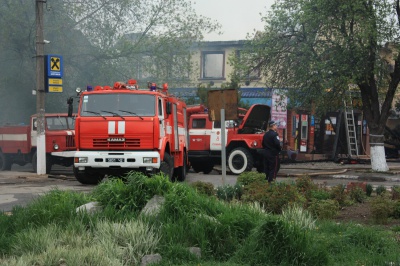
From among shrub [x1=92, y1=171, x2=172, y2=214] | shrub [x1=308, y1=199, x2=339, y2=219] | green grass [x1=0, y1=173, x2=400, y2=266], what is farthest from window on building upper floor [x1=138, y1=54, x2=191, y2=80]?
shrub [x1=92, y1=171, x2=172, y2=214]

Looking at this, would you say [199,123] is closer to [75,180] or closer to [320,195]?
[75,180]

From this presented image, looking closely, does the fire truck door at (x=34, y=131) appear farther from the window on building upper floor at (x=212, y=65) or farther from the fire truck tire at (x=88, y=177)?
the window on building upper floor at (x=212, y=65)

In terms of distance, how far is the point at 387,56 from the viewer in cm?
2330

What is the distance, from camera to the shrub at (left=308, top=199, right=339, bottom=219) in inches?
380

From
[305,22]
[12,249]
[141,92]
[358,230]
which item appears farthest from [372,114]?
[12,249]

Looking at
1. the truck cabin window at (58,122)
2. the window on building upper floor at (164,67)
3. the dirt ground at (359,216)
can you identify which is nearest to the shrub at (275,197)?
the dirt ground at (359,216)

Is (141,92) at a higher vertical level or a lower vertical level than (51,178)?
higher

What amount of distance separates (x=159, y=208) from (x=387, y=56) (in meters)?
17.6

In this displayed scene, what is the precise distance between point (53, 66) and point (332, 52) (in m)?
9.81

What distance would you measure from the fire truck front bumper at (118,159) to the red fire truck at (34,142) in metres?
6.19

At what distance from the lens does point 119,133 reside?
50.6ft

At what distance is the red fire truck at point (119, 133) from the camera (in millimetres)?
15336

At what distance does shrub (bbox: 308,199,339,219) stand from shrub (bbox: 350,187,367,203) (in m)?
1.80

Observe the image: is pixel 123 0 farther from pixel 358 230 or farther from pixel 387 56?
pixel 358 230
